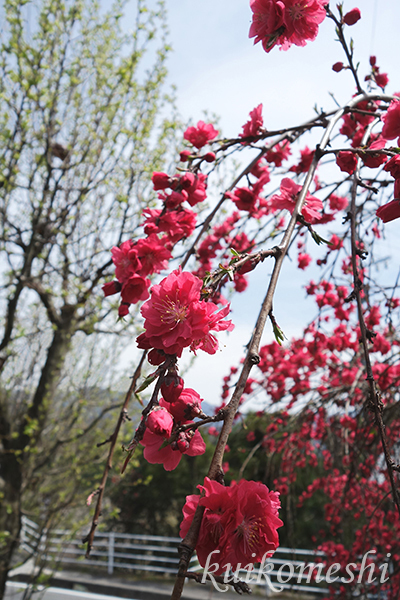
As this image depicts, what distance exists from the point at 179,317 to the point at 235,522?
0.96 feet

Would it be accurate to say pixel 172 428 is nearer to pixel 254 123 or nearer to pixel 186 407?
pixel 186 407

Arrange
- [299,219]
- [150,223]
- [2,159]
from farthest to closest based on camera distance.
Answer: [2,159] < [150,223] < [299,219]

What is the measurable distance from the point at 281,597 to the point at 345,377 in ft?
15.2

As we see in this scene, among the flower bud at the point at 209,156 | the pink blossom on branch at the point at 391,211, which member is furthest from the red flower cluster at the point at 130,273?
the pink blossom on branch at the point at 391,211

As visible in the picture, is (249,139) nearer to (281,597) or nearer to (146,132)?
(146,132)

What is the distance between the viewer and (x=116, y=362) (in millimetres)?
5395

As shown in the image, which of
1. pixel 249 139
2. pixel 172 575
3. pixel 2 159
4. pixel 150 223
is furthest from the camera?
pixel 172 575

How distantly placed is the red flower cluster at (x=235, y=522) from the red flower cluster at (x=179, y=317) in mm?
212

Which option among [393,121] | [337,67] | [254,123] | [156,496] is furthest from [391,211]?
[156,496]

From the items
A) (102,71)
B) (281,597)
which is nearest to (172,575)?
(281,597)

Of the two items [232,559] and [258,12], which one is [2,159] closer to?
[258,12]

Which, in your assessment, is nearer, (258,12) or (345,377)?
(258,12)

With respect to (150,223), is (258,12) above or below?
above

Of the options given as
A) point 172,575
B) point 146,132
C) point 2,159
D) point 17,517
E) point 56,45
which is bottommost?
point 172,575
